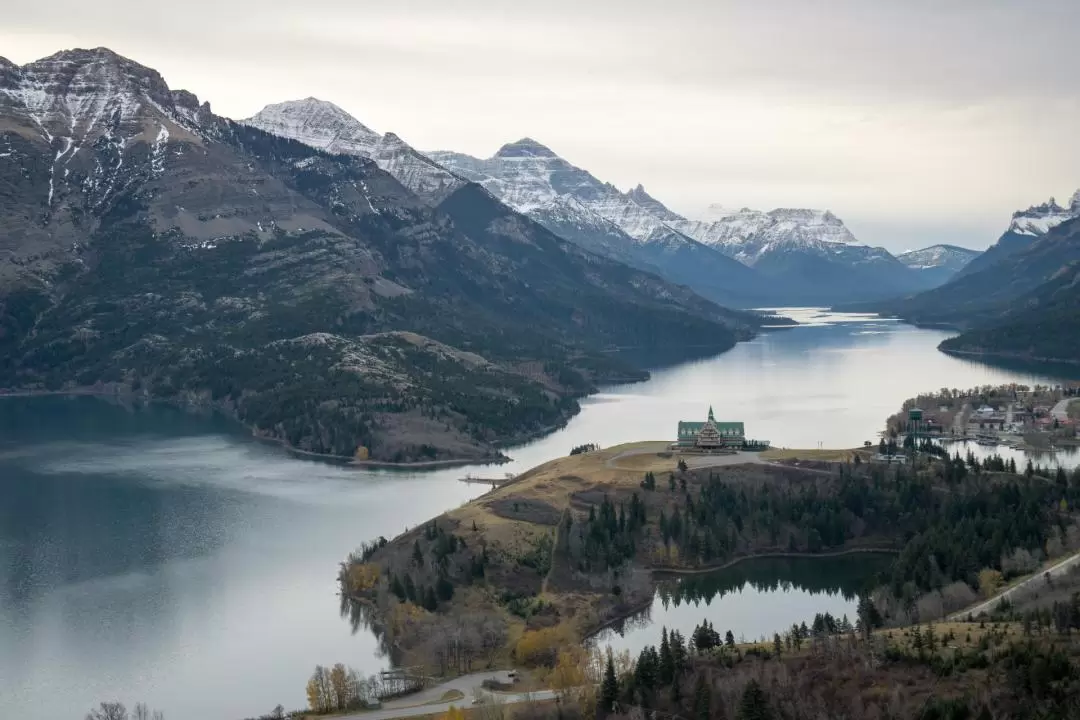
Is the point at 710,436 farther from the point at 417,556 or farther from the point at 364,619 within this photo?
the point at 364,619

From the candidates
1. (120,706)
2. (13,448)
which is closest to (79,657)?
(120,706)

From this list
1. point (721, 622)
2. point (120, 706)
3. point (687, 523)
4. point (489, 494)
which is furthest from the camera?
point (489, 494)

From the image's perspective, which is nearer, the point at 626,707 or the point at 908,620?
the point at 626,707

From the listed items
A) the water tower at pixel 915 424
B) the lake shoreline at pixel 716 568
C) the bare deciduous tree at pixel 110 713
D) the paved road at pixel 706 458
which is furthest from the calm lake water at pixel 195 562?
the paved road at pixel 706 458

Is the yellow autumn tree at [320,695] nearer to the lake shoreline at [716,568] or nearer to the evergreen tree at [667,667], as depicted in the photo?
the evergreen tree at [667,667]

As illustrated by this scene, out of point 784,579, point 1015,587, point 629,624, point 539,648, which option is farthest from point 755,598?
point 539,648

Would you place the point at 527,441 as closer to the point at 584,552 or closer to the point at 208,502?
the point at 208,502
